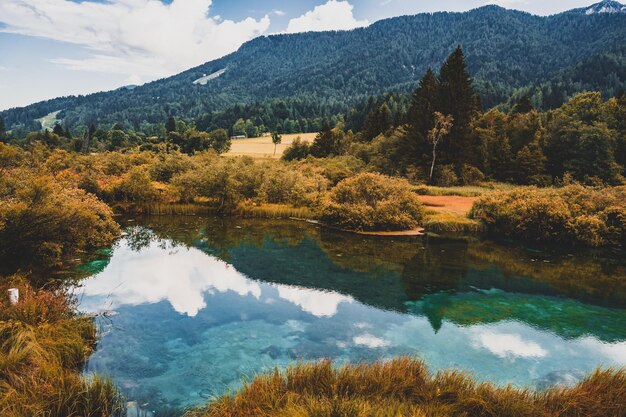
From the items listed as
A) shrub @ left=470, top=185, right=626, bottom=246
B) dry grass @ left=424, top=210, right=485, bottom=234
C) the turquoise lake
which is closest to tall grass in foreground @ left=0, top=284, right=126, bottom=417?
the turquoise lake

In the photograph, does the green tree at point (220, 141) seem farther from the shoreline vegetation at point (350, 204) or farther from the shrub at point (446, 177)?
the shrub at point (446, 177)

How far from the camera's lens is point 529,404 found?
7.04 metres

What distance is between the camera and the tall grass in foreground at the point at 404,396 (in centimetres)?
652

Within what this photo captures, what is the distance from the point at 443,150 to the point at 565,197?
68.0 feet

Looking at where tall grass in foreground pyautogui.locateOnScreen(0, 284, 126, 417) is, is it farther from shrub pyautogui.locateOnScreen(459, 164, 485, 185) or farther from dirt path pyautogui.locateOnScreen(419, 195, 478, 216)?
shrub pyautogui.locateOnScreen(459, 164, 485, 185)

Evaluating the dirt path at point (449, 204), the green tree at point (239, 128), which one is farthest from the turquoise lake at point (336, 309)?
the green tree at point (239, 128)

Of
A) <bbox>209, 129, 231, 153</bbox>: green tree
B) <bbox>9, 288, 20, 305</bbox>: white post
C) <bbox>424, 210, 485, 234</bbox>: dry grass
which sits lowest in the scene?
<bbox>424, 210, 485, 234</bbox>: dry grass

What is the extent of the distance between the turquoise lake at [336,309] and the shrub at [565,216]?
1807mm

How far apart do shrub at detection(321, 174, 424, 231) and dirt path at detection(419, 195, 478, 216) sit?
11.3 ft

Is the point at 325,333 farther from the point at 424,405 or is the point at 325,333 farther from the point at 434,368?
the point at 424,405

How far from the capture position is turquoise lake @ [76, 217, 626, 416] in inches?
389

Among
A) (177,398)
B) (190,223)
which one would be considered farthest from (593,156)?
(177,398)

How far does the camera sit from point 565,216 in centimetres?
2219

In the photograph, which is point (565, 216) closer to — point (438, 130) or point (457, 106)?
point (438, 130)
